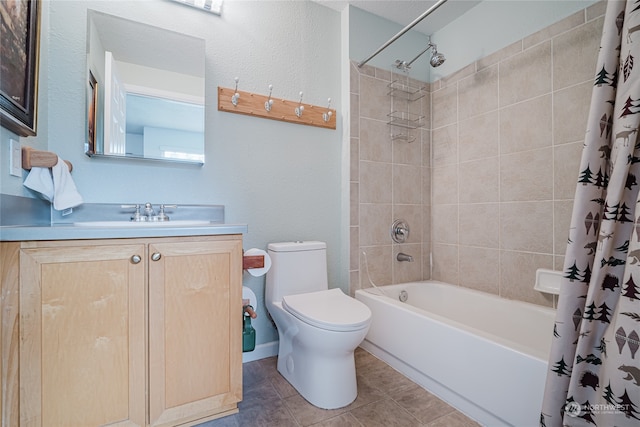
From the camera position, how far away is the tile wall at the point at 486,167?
1.65m

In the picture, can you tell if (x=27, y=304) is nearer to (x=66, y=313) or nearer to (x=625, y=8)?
(x=66, y=313)

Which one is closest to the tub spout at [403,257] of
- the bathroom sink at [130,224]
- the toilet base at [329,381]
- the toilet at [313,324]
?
the toilet at [313,324]

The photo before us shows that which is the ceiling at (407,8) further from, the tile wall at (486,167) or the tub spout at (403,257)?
the tub spout at (403,257)

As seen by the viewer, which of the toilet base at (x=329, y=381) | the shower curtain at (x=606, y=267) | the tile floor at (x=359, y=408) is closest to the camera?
the shower curtain at (x=606, y=267)

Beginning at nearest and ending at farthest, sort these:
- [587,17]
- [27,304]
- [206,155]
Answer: [27,304], [587,17], [206,155]

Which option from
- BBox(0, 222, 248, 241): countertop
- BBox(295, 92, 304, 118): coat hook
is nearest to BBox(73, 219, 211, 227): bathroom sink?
BBox(0, 222, 248, 241): countertop

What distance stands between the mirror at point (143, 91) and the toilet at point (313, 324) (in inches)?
33.4

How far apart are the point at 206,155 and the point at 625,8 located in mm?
1858

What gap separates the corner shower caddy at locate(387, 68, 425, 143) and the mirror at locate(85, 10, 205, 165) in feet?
4.65

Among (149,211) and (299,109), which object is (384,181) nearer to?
(299,109)

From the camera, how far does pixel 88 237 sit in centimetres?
104

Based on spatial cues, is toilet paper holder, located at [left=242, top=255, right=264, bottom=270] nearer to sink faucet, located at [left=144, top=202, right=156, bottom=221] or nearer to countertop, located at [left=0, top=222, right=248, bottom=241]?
countertop, located at [left=0, top=222, right=248, bottom=241]

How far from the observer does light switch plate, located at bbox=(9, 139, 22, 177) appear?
1.08 meters

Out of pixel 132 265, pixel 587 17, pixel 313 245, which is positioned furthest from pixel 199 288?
pixel 587 17
